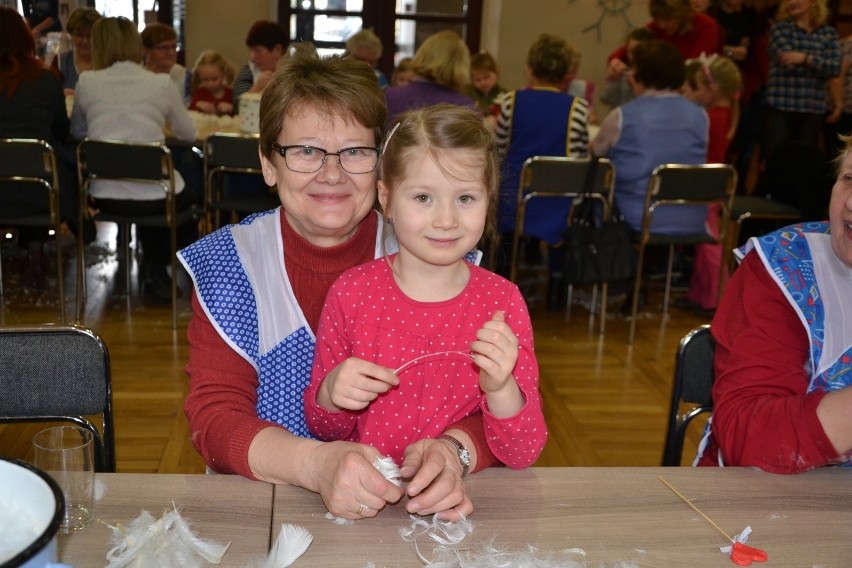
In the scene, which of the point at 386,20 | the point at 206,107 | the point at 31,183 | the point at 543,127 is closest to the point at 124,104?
the point at 31,183

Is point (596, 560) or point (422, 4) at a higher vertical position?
point (422, 4)

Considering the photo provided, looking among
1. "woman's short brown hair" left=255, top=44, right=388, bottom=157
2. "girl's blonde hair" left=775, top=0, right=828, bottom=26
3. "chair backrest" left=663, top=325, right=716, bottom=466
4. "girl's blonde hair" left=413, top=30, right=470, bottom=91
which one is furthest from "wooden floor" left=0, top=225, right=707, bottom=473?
"girl's blonde hair" left=775, top=0, right=828, bottom=26

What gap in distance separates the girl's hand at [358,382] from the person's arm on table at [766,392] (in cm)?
61

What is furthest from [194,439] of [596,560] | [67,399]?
[596,560]

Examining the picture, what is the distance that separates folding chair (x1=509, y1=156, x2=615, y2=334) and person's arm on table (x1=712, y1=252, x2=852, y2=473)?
2761mm

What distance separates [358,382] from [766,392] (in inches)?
29.3

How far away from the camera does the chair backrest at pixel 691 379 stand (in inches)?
71.2

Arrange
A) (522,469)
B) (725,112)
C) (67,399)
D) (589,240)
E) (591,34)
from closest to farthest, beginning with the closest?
(522,469) → (67,399) → (589,240) → (725,112) → (591,34)

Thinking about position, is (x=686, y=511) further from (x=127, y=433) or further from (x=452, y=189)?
(x=127, y=433)

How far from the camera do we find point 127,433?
126 inches

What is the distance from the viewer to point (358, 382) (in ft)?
4.00

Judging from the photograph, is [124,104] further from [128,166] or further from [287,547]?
[287,547]

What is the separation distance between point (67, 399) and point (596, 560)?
3.45 ft

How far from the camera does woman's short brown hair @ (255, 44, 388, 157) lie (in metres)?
1.51
